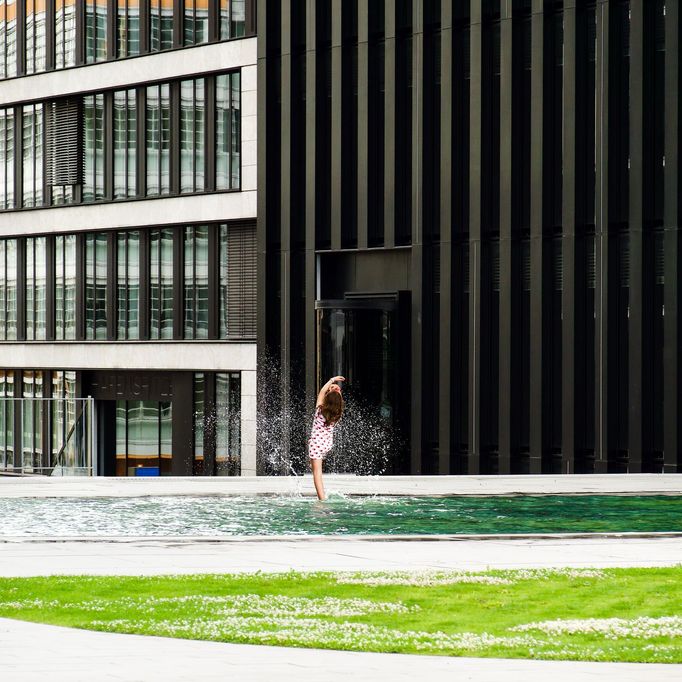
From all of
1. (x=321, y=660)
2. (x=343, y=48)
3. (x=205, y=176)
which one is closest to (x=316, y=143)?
(x=343, y=48)

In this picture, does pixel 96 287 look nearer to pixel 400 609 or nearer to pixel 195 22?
pixel 195 22

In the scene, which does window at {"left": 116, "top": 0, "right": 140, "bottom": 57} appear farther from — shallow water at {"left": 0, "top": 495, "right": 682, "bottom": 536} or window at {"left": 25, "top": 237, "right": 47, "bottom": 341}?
shallow water at {"left": 0, "top": 495, "right": 682, "bottom": 536}

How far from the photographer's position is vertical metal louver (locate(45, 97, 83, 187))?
4675 cm

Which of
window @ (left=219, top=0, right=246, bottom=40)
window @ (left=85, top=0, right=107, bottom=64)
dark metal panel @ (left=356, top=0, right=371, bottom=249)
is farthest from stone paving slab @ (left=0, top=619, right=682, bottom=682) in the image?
window @ (left=85, top=0, right=107, bottom=64)

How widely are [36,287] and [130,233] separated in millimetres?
4521

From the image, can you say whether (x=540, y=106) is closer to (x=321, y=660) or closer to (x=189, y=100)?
(x=189, y=100)

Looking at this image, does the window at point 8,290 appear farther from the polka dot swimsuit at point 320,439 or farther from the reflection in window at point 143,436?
the polka dot swimsuit at point 320,439

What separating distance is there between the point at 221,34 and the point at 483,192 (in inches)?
434

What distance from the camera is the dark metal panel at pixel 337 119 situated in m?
38.7

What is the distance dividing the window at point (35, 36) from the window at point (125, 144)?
12.7 ft

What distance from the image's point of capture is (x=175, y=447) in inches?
1741

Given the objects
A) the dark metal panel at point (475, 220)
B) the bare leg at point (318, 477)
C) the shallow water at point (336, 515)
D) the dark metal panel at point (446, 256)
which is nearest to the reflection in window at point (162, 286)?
the dark metal panel at point (446, 256)

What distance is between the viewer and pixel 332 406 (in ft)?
75.3

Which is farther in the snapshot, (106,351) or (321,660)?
(106,351)
